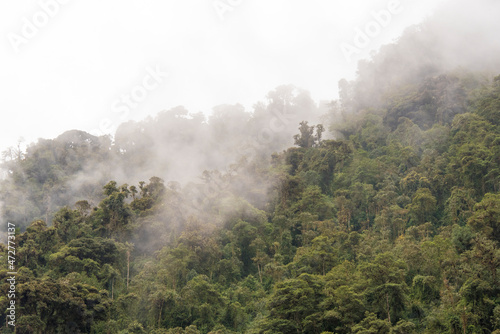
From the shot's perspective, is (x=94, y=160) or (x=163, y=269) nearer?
(x=163, y=269)

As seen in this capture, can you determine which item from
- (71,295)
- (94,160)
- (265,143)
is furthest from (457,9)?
(71,295)

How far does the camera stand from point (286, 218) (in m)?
26.7

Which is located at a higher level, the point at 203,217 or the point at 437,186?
the point at 203,217

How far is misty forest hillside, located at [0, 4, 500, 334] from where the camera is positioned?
55.3 feet

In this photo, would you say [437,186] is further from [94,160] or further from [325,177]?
[94,160]

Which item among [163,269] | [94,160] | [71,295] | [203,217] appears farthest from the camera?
[94,160]

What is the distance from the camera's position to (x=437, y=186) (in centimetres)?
2550

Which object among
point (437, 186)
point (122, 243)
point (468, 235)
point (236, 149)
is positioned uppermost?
point (236, 149)

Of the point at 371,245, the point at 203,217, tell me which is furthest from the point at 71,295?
the point at 371,245

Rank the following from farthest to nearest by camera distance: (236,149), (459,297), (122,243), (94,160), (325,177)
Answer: (236,149), (94,160), (325,177), (122,243), (459,297)

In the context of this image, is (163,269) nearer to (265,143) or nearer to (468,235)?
(468,235)

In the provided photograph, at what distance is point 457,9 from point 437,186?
85.3ft

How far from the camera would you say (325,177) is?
106 feet

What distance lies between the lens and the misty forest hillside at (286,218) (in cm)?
1686
